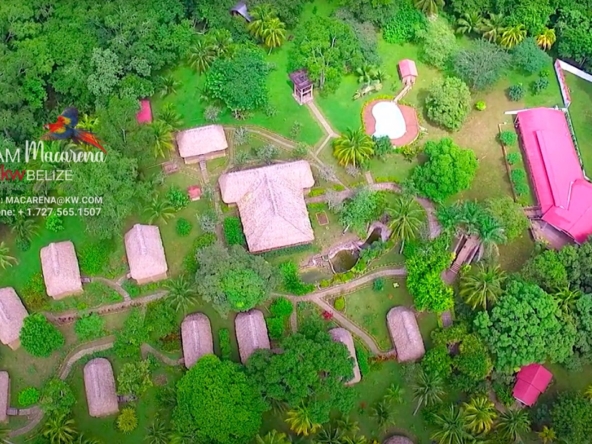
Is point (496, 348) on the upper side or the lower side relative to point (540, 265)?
lower

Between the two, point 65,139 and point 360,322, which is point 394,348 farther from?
point 65,139

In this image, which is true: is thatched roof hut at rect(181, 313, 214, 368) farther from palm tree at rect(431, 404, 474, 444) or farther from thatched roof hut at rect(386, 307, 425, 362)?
palm tree at rect(431, 404, 474, 444)

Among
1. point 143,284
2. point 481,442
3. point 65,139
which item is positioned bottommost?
point 481,442

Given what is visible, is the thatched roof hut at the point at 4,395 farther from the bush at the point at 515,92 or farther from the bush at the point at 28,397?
the bush at the point at 515,92

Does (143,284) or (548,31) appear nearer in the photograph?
(143,284)

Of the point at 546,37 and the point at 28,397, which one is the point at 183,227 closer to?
the point at 28,397

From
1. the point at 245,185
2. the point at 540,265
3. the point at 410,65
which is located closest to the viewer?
the point at 540,265

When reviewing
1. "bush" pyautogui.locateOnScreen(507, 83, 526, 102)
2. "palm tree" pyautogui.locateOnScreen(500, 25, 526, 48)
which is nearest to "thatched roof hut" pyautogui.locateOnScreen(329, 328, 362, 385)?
"bush" pyautogui.locateOnScreen(507, 83, 526, 102)

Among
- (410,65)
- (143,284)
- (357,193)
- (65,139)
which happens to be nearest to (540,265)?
(357,193)

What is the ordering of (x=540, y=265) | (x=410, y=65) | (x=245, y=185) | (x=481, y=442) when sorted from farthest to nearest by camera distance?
(x=410, y=65) → (x=245, y=185) → (x=540, y=265) → (x=481, y=442)
